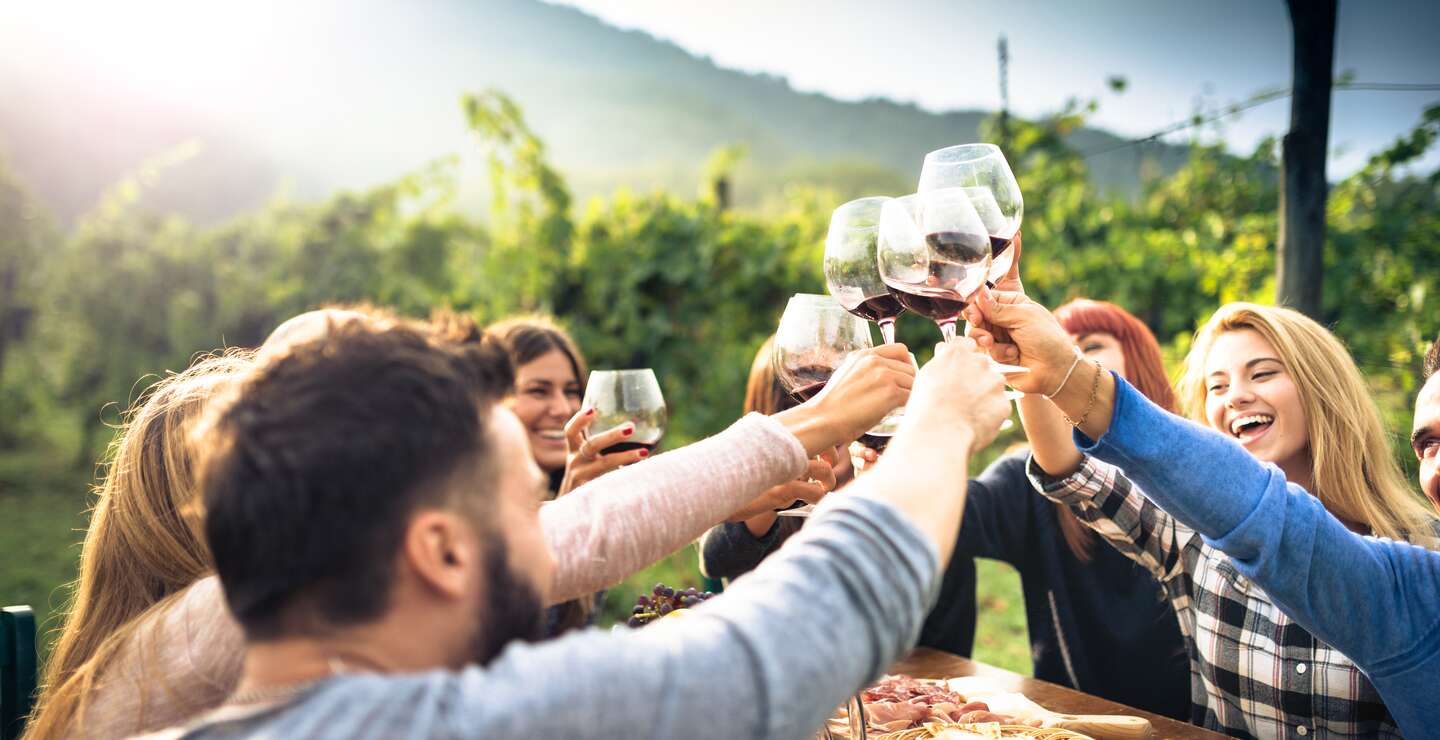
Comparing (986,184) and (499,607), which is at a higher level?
(986,184)

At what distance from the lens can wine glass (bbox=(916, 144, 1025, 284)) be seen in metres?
1.50

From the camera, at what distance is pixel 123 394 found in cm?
753

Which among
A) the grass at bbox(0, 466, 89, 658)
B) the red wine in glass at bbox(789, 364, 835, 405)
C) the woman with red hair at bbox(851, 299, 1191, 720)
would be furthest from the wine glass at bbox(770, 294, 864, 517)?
the grass at bbox(0, 466, 89, 658)

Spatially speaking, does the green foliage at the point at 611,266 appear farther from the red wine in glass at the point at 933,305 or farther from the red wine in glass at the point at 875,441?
the red wine in glass at the point at 933,305

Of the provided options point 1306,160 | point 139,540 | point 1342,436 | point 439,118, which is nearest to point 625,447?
point 139,540

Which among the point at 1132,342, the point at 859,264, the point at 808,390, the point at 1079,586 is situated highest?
the point at 859,264

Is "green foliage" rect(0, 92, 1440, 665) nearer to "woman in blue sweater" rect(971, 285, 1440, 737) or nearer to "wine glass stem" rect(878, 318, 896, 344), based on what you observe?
"woman in blue sweater" rect(971, 285, 1440, 737)

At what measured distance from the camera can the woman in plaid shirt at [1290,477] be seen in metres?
2.12

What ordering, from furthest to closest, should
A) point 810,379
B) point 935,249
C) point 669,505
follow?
point 810,379 < point 669,505 < point 935,249

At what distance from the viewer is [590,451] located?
8.29 feet

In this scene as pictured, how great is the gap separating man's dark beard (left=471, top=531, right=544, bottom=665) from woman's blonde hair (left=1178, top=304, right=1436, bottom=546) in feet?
6.90

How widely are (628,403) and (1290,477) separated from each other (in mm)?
1766

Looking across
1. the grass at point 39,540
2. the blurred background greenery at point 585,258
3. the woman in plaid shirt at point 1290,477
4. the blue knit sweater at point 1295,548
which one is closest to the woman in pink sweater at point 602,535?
the blue knit sweater at point 1295,548

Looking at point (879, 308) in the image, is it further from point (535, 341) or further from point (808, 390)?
point (535, 341)
